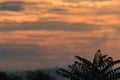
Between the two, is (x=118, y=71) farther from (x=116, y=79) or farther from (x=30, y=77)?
(x=30, y=77)

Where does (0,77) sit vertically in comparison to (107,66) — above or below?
above

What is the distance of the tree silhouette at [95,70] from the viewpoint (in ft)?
194

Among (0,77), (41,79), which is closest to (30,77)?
(41,79)

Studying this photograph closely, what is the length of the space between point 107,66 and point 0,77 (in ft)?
160

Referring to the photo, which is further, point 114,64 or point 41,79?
point 41,79

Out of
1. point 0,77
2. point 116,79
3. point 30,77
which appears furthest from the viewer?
point 30,77

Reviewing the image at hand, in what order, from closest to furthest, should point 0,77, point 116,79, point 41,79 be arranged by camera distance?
point 116,79 → point 0,77 → point 41,79

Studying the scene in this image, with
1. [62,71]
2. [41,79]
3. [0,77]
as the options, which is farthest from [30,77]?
[62,71]

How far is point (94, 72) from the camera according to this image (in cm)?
5938

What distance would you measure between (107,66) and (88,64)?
6.21ft

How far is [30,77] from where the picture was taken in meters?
122

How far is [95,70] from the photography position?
2336 inches

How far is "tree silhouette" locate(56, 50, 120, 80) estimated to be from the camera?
5916 centimetres

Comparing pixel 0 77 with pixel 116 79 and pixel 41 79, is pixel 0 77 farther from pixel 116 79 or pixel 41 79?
pixel 116 79
